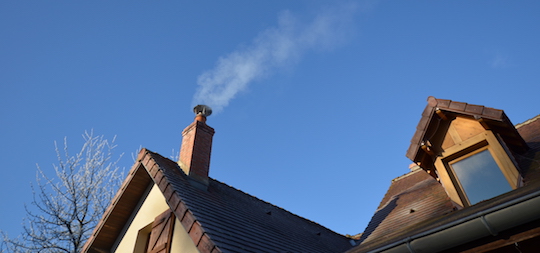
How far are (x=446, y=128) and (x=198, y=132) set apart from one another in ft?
19.3

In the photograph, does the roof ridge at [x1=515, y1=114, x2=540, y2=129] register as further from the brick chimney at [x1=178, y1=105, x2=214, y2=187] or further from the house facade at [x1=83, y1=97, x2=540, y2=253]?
the brick chimney at [x1=178, y1=105, x2=214, y2=187]

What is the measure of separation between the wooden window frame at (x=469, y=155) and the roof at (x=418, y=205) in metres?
0.19

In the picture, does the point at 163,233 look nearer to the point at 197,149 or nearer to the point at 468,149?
the point at 197,149

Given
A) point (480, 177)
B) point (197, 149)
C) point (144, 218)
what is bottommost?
point (144, 218)

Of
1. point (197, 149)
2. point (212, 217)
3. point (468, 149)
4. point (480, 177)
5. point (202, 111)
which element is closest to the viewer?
point (480, 177)

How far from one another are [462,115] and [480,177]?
1.12 m

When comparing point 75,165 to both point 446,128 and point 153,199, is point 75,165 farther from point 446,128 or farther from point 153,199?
point 446,128

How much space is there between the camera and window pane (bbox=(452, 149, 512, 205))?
5562 millimetres

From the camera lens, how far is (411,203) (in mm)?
7641

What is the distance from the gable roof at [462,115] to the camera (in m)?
5.74

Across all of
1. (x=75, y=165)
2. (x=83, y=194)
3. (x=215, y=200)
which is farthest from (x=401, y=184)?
(x=75, y=165)

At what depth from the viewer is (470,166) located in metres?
6.06

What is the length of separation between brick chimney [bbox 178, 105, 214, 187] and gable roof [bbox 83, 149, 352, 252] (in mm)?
244

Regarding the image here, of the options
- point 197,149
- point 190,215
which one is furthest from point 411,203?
point 197,149
